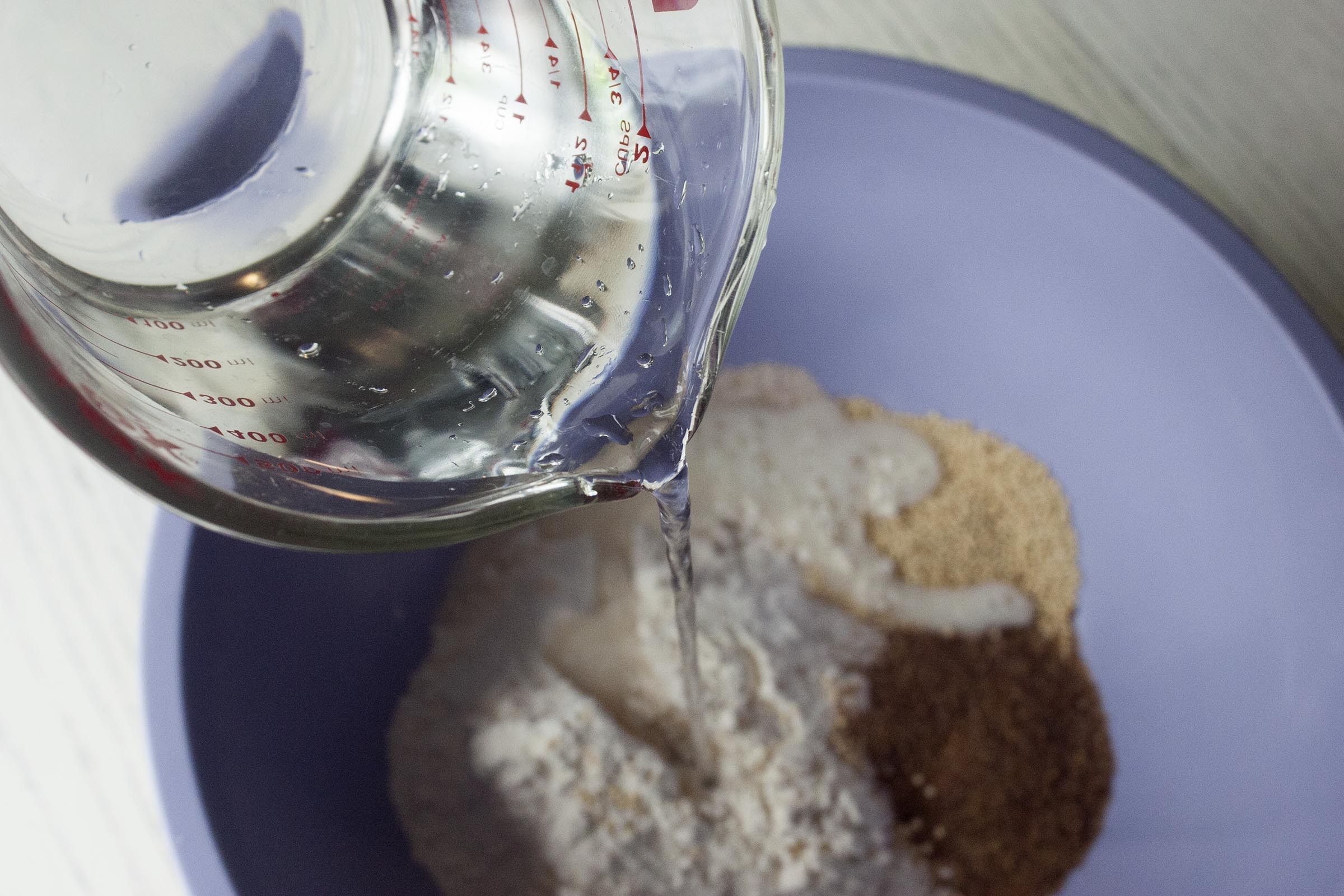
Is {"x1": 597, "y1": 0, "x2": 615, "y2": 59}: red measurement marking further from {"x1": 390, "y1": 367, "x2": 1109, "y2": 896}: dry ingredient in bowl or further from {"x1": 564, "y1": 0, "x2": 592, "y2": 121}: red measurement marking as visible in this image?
{"x1": 390, "y1": 367, "x2": 1109, "y2": 896}: dry ingredient in bowl

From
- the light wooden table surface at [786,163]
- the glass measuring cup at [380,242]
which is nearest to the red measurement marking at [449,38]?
the glass measuring cup at [380,242]

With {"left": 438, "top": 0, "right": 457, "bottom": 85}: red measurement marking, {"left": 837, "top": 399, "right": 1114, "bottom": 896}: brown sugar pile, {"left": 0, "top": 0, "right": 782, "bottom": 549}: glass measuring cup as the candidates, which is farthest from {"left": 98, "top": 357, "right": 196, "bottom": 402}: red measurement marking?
{"left": 837, "top": 399, "right": 1114, "bottom": 896}: brown sugar pile

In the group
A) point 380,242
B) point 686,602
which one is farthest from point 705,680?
point 380,242

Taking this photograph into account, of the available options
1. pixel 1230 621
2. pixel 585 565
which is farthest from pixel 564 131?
pixel 1230 621

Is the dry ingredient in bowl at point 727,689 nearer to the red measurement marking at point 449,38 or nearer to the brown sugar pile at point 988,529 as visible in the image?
the brown sugar pile at point 988,529

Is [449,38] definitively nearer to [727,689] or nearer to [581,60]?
[581,60]

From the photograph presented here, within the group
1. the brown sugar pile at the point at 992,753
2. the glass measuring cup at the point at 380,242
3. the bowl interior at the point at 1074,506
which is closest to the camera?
the glass measuring cup at the point at 380,242

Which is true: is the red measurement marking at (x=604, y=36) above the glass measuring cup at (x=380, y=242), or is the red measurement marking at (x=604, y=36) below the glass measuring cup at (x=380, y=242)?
above
